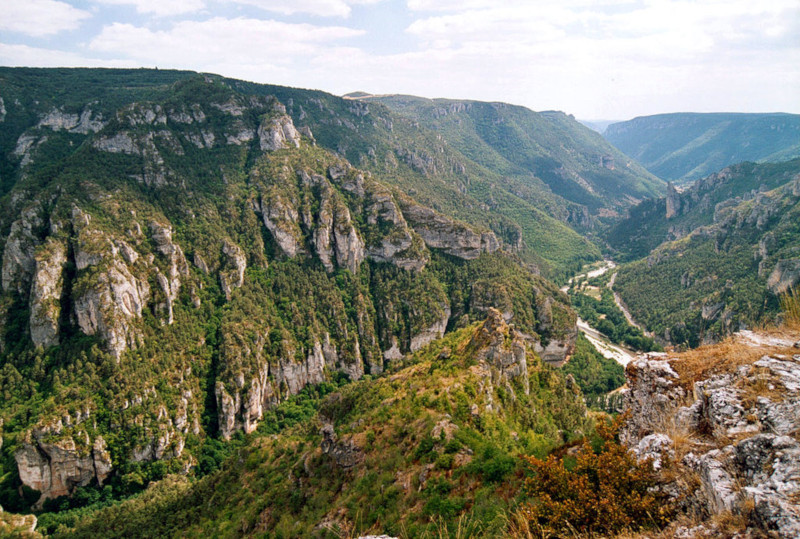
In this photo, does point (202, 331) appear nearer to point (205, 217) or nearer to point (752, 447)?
point (205, 217)

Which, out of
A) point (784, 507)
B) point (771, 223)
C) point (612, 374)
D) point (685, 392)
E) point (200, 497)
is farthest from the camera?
point (771, 223)

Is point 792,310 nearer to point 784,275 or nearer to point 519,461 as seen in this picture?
point 519,461

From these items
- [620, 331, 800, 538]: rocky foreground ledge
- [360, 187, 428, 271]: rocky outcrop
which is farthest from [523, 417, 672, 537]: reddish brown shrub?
[360, 187, 428, 271]: rocky outcrop

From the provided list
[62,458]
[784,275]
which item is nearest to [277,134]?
[62,458]

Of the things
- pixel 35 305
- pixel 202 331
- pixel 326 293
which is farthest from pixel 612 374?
pixel 35 305

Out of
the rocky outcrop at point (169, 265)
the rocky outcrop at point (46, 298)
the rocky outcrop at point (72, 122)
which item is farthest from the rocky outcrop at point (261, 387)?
the rocky outcrop at point (72, 122)

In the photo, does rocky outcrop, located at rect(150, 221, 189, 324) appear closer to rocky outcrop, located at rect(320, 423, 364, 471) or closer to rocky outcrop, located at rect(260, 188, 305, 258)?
rocky outcrop, located at rect(260, 188, 305, 258)
